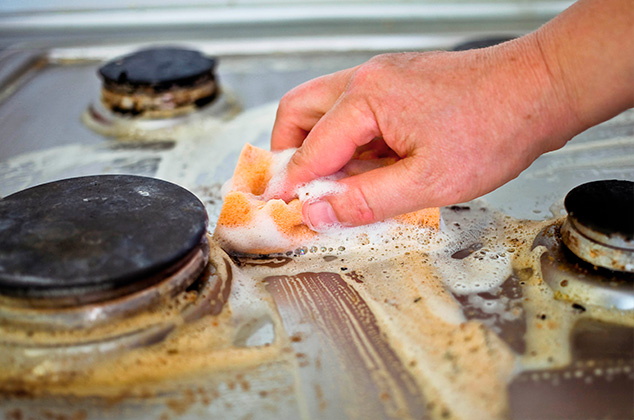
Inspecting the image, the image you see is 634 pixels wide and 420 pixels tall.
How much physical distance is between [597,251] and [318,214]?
1.07 ft

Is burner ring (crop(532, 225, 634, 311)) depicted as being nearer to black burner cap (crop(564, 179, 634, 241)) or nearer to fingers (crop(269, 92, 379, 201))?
black burner cap (crop(564, 179, 634, 241))

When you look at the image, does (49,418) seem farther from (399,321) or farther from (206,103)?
(206,103)

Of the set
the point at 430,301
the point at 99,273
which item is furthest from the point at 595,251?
the point at 99,273

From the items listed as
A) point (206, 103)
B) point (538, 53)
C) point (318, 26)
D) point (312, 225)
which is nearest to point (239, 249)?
point (312, 225)

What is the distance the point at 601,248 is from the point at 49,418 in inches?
23.4

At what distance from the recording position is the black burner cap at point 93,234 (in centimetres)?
55

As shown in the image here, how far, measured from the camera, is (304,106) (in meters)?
0.83

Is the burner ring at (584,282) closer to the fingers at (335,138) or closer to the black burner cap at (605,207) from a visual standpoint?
the black burner cap at (605,207)

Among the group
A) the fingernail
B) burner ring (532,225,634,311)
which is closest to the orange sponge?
the fingernail

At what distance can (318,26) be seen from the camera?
1.54m

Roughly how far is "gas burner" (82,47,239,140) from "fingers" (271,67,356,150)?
1.17 ft

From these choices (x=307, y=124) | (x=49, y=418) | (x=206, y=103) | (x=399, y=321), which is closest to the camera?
(x=49, y=418)

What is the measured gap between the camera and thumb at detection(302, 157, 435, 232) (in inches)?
26.5

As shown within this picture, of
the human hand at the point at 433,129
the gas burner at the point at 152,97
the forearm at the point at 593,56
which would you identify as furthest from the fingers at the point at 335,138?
the gas burner at the point at 152,97
